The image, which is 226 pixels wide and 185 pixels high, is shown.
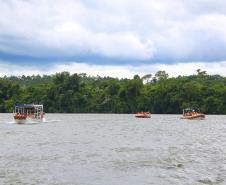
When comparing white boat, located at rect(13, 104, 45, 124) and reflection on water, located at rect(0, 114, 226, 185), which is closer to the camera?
reflection on water, located at rect(0, 114, 226, 185)

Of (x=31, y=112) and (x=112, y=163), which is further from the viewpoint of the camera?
(x=31, y=112)

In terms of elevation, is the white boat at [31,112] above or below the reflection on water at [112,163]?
above

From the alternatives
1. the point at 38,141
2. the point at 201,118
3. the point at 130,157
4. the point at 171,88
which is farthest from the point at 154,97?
the point at 130,157

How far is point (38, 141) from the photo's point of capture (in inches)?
2370

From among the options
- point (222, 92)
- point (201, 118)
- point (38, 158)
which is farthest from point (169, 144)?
point (222, 92)

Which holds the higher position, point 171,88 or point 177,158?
point 171,88

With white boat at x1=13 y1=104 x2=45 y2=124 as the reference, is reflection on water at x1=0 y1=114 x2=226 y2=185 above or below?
below

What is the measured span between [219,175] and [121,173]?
6484 millimetres

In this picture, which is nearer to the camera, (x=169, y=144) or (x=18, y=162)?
(x=18, y=162)

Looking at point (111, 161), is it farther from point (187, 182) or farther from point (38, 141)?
point (38, 141)

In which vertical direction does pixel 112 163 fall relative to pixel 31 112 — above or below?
below

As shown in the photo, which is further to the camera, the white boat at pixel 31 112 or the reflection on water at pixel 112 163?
the white boat at pixel 31 112

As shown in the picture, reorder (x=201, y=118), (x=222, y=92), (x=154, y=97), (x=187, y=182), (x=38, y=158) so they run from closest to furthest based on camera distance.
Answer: (x=187, y=182), (x=38, y=158), (x=201, y=118), (x=222, y=92), (x=154, y=97)

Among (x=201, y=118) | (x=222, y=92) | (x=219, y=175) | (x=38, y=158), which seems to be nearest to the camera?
(x=219, y=175)
